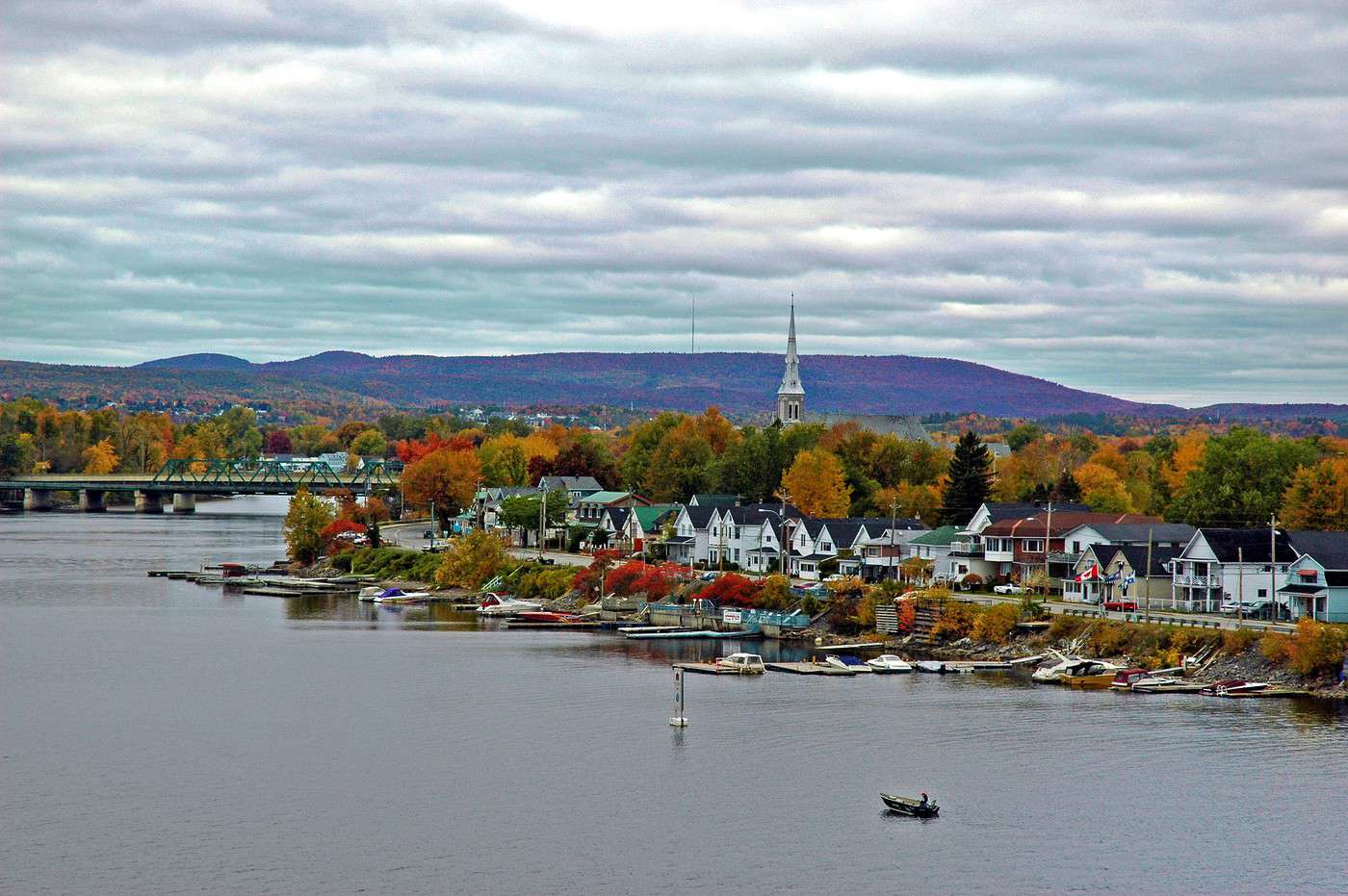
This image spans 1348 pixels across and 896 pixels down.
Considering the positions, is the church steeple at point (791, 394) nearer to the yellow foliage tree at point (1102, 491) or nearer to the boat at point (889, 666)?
the yellow foliage tree at point (1102, 491)

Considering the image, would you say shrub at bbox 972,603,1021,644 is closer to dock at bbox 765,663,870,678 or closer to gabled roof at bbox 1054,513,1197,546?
dock at bbox 765,663,870,678

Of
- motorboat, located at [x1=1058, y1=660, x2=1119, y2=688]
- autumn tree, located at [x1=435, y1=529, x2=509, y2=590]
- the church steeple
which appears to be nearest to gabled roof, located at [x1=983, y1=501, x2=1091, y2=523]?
motorboat, located at [x1=1058, y1=660, x2=1119, y2=688]

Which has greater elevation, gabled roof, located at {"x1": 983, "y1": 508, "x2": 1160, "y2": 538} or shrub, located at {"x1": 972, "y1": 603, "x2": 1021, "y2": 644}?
gabled roof, located at {"x1": 983, "y1": 508, "x2": 1160, "y2": 538}

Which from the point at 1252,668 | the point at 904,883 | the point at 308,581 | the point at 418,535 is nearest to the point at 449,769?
the point at 904,883

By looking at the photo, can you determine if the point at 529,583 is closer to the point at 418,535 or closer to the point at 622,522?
the point at 622,522

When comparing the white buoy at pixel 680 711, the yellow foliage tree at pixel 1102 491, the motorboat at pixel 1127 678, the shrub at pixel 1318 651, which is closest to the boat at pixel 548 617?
the white buoy at pixel 680 711

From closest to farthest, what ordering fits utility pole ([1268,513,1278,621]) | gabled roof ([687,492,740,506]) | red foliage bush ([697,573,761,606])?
utility pole ([1268,513,1278,621]) < red foliage bush ([697,573,761,606]) < gabled roof ([687,492,740,506])
